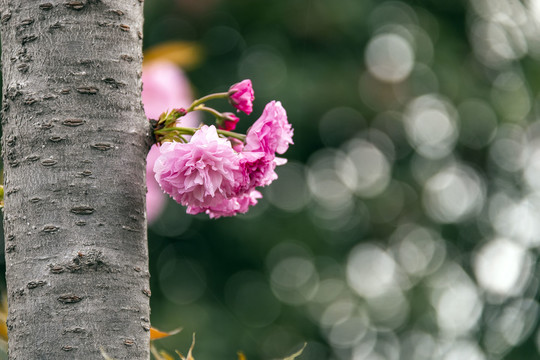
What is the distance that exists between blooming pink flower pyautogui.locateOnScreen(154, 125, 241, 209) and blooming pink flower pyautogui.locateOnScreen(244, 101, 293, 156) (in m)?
0.03

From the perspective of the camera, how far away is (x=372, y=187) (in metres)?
5.74

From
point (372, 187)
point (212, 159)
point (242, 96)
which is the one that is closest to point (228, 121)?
point (242, 96)

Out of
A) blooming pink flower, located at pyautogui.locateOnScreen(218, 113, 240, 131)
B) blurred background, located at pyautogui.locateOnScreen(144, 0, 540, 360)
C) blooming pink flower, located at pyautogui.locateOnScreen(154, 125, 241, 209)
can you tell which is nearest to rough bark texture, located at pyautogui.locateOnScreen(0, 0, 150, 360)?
blooming pink flower, located at pyautogui.locateOnScreen(154, 125, 241, 209)

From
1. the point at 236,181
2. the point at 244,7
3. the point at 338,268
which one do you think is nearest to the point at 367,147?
the point at 338,268

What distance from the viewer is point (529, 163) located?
5988 millimetres

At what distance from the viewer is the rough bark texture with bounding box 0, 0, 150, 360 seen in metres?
0.77

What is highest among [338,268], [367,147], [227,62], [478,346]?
[227,62]

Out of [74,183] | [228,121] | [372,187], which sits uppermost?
[372,187]

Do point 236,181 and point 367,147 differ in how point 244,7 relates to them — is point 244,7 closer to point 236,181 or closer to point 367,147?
point 367,147

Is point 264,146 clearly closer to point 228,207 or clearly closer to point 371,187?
point 228,207

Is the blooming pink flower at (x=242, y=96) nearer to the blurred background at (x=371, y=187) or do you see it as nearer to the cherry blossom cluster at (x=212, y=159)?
the cherry blossom cluster at (x=212, y=159)

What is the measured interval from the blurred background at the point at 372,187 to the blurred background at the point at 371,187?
0.01 metres

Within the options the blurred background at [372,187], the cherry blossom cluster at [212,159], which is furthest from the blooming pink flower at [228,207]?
the blurred background at [372,187]

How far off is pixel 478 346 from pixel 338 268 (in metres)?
0.96
